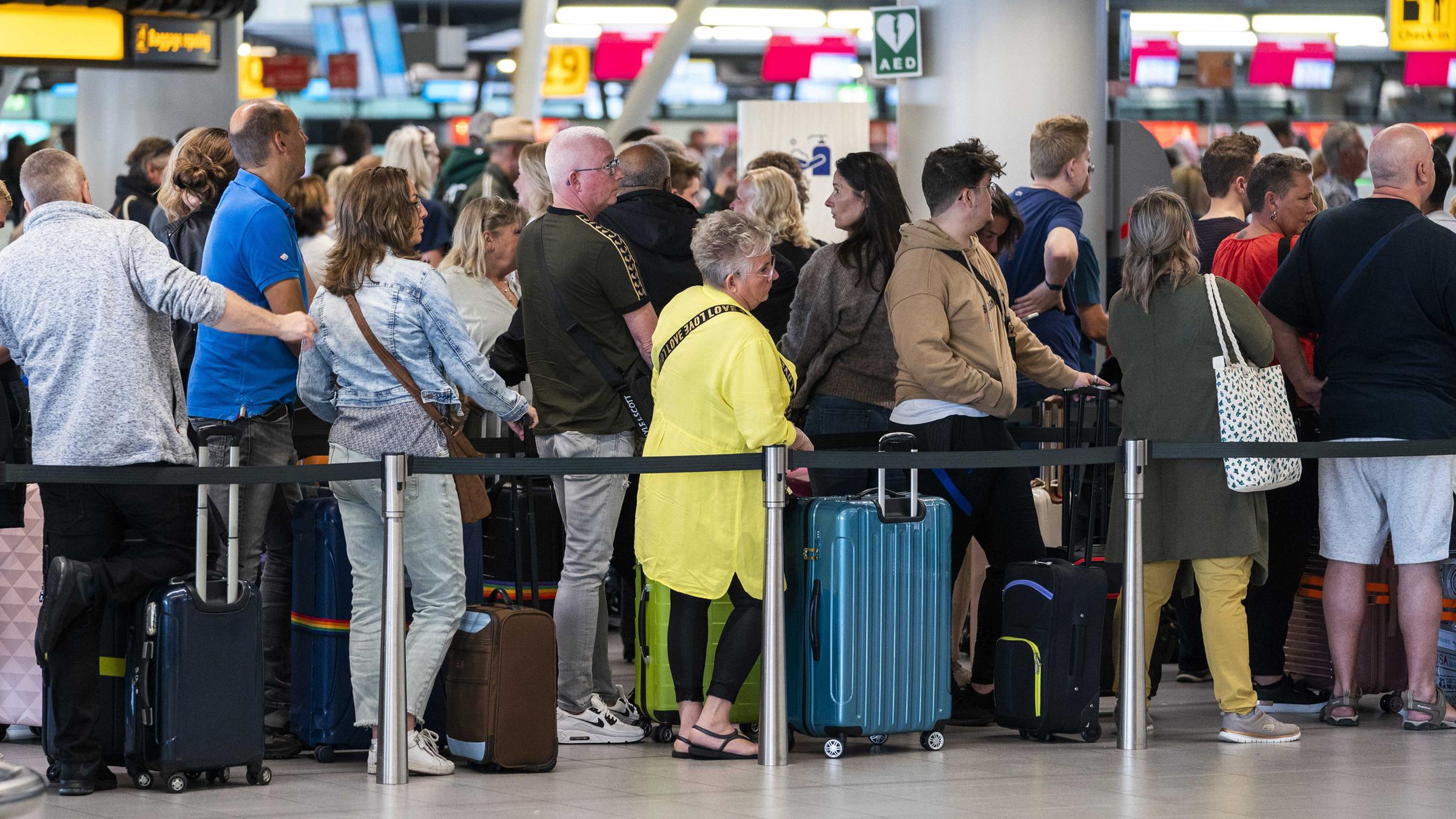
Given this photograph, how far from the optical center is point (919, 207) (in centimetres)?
974

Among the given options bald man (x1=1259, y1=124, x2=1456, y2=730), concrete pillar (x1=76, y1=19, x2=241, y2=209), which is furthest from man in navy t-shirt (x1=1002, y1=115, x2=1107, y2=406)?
concrete pillar (x1=76, y1=19, x2=241, y2=209)

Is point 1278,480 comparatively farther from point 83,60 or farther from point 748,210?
point 83,60

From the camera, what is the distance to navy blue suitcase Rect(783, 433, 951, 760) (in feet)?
17.0

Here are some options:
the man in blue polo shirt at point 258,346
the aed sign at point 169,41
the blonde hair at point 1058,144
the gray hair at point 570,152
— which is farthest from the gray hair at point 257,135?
the aed sign at point 169,41

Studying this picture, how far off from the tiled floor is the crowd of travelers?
0.18 m

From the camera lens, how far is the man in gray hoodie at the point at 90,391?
4746 millimetres

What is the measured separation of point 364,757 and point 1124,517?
7.64ft

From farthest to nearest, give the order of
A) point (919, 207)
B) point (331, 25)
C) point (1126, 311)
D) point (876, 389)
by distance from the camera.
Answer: point (331, 25), point (919, 207), point (876, 389), point (1126, 311)

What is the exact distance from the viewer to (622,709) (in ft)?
19.5

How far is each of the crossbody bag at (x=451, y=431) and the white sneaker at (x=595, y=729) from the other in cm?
71

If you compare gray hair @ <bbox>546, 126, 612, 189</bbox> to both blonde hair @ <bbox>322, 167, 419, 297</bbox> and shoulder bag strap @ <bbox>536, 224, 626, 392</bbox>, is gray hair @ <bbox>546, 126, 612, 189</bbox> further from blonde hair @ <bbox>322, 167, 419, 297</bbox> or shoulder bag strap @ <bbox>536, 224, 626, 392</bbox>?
blonde hair @ <bbox>322, 167, 419, 297</bbox>

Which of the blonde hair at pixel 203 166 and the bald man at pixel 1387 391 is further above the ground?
the blonde hair at pixel 203 166

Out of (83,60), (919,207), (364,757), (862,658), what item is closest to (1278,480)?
(862,658)

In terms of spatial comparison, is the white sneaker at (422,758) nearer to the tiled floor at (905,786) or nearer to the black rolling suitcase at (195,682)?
the tiled floor at (905,786)
